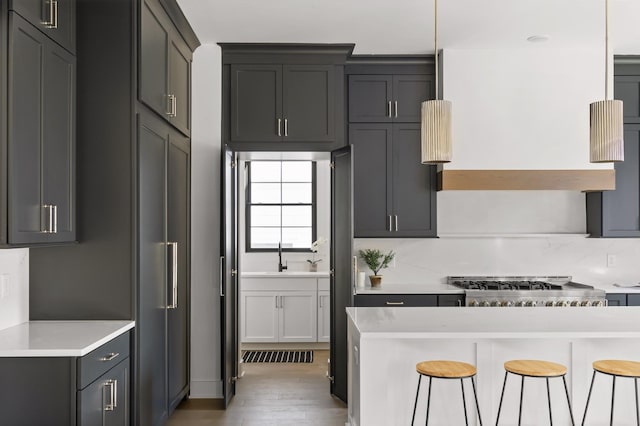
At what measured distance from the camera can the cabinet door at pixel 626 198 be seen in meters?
4.75

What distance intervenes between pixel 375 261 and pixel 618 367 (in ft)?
7.79

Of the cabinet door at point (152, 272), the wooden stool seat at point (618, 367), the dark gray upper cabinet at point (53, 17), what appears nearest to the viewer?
the dark gray upper cabinet at point (53, 17)

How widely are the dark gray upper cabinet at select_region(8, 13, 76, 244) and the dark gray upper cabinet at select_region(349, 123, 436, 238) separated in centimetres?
248

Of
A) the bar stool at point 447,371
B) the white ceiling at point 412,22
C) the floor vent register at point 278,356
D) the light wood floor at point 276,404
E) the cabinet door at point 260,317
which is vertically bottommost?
the light wood floor at point 276,404

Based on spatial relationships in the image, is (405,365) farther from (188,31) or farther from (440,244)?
(188,31)

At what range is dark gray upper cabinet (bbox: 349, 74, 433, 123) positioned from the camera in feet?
15.6

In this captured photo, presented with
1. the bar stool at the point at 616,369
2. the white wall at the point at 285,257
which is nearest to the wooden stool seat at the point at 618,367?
the bar stool at the point at 616,369

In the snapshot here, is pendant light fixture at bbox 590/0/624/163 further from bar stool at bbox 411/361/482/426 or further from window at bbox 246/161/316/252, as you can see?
window at bbox 246/161/316/252

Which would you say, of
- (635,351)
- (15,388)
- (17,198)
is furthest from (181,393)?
(635,351)

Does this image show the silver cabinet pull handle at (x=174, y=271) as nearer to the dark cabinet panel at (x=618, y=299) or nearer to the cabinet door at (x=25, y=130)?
the cabinet door at (x=25, y=130)

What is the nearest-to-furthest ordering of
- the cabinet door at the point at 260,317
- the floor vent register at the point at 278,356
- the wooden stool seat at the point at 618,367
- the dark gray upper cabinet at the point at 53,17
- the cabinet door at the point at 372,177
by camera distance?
the dark gray upper cabinet at the point at 53,17 < the wooden stool seat at the point at 618,367 < the cabinet door at the point at 372,177 < the floor vent register at the point at 278,356 < the cabinet door at the point at 260,317

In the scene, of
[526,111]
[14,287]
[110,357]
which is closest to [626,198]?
[526,111]

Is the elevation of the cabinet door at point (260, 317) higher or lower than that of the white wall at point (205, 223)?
lower

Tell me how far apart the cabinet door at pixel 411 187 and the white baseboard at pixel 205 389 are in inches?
76.5
